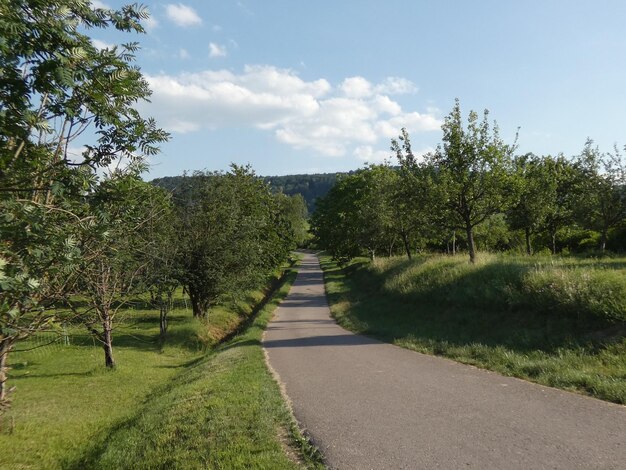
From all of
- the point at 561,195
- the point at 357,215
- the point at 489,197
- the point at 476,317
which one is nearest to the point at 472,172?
the point at 489,197

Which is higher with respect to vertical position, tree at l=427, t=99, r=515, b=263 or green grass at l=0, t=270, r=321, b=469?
tree at l=427, t=99, r=515, b=263

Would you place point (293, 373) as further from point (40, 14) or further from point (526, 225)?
point (526, 225)

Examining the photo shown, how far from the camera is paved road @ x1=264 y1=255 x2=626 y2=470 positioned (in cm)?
502

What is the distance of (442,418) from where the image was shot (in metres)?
6.36

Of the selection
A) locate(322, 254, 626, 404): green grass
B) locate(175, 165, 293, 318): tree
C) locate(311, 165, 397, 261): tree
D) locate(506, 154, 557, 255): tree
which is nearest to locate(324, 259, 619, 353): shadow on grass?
locate(322, 254, 626, 404): green grass

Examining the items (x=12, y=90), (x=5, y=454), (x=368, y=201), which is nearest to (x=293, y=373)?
(x=5, y=454)

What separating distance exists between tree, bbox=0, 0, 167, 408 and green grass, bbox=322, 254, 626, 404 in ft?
25.1

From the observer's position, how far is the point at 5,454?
747 centimetres

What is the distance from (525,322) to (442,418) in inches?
257

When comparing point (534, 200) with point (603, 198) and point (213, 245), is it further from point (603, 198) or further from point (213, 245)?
point (213, 245)

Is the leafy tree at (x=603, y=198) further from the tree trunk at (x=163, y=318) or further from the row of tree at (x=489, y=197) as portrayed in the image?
the tree trunk at (x=163, y=318)

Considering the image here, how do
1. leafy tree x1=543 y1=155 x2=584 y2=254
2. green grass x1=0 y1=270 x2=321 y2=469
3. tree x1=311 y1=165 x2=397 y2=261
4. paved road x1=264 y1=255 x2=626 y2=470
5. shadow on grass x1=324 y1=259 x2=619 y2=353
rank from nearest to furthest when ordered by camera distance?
paved road x1=264 y1=255 x2=626 y2=470, green grass x1=0 y1=270 x2=321 y2=469, shadow on grass x1=324 y1=259 x2=619 y2=353, leafy tree x1=543 y1=155 x2=584 y2=254, tree x1=311 y1=165 x2=397 y2=261

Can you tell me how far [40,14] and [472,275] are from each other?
1547 centimetres

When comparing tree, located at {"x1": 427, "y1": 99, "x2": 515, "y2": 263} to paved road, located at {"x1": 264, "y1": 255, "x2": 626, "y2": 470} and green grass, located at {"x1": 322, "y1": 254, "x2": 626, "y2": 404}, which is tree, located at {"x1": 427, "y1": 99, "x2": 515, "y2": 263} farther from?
paved road, located at {"x1": 264, "y1": 255, "x2": 626, "y2": 470}
